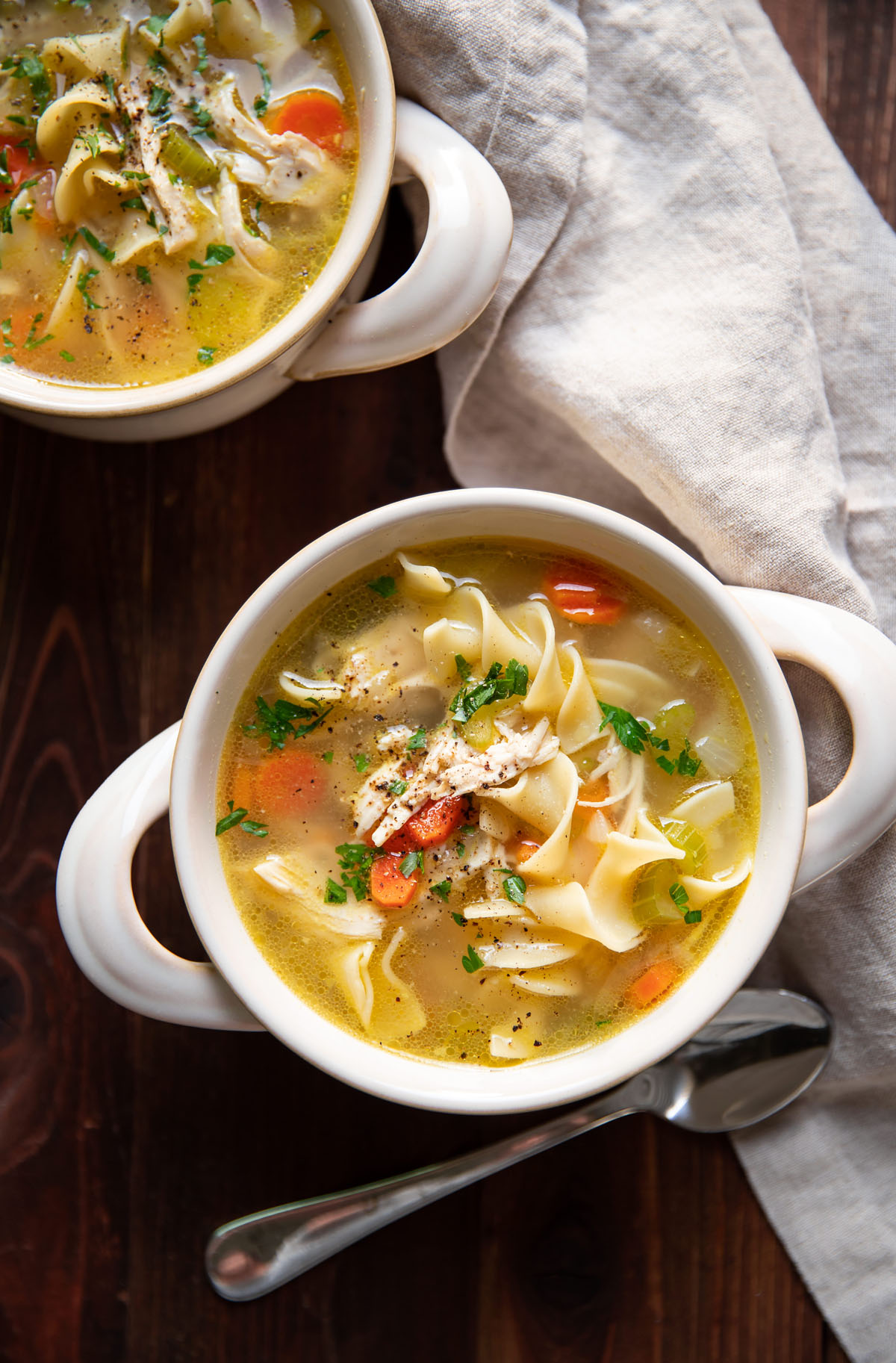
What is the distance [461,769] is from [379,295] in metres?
1.16

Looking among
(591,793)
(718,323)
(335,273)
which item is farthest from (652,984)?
(335,273)

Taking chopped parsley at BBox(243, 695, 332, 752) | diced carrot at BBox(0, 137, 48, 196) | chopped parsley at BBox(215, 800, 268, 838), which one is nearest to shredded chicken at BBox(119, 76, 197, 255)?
diced carrot at BBox(0, 137, 48, 196)

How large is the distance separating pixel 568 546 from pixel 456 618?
0.33 metres

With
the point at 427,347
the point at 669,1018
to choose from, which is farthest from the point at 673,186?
the point at 669,1018

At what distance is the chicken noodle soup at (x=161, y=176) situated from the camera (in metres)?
2.55

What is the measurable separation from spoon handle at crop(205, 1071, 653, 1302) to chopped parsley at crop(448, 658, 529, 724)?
129cm

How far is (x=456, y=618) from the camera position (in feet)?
8.53

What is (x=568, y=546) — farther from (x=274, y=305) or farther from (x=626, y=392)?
(x=274, y=305)

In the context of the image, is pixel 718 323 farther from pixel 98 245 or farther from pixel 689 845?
pixel 98 245

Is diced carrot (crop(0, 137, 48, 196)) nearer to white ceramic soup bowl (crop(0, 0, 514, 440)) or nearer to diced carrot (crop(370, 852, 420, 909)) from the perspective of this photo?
white ceramic soup bowl (crop(0, 0, 514, 440))

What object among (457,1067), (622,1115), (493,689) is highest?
(493,689)

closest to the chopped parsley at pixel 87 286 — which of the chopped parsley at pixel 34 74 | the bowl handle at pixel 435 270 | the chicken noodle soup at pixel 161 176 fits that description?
the chicken noodle soup at pixel 161 176

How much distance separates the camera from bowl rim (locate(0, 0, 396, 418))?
246cm

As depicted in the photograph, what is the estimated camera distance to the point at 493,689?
98.4 inches
